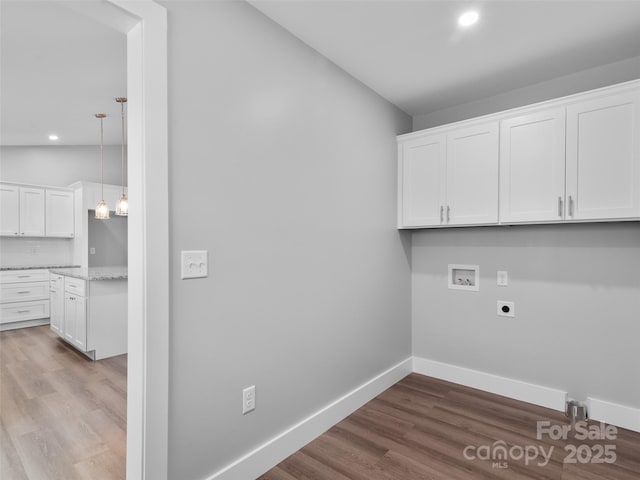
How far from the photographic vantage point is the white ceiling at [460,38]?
1.88 m

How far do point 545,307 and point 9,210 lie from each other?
7.46 meters

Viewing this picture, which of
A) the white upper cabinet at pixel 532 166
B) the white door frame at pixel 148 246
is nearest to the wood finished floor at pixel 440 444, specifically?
the white door frame at pixel 148 246

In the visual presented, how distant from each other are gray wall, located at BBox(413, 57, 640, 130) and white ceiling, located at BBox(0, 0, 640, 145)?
2.8 inches

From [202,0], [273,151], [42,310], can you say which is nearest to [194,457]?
[273,151]

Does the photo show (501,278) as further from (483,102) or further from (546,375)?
(483,102)

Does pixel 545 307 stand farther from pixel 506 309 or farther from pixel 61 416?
pixel 61 416

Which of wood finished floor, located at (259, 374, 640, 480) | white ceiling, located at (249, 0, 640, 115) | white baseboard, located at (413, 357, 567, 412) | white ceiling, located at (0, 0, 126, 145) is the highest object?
white ceiling, located at (0, 0, 126, 145)

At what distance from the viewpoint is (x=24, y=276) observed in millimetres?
5539

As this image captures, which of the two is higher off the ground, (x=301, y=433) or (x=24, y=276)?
(x=24, y=276)

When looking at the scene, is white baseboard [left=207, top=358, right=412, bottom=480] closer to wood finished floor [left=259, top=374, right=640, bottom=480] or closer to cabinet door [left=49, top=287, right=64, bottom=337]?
wood finished floor [left=259, top=374, right=640, bottom=480]

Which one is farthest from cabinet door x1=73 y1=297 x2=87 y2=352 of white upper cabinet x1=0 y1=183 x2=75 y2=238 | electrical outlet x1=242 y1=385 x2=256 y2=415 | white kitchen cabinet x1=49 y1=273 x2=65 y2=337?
electrical outlet x1=242 y1=385 x2=256 y2=415

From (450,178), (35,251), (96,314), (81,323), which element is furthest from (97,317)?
(450,178)

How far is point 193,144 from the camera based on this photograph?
1.59 metres

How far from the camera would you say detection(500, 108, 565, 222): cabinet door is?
241cm
